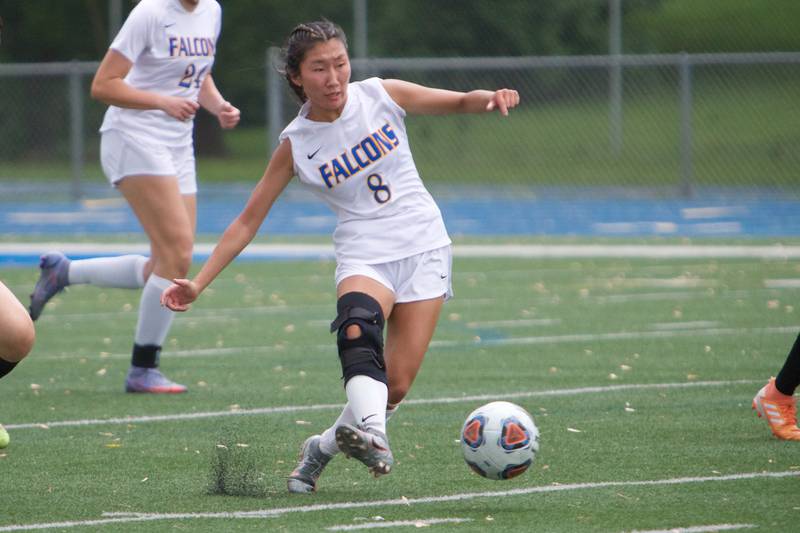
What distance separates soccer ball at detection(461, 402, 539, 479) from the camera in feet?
17.9

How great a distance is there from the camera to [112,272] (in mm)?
8844

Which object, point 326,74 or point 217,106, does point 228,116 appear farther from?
point 326,74

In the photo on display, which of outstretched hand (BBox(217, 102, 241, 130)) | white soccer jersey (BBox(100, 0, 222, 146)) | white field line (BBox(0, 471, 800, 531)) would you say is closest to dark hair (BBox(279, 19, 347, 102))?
white field line (BBox(0, 471, 800, 531))

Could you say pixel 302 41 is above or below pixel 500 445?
above

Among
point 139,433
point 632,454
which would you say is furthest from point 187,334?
point 632,454

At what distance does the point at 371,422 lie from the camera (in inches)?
209

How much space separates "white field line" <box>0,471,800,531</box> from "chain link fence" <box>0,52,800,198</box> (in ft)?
51.8

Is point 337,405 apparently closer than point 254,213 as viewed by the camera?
No

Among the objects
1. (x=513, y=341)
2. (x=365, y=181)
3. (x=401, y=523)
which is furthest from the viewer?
(x=513, y=341)

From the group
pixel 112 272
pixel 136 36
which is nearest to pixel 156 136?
pixel 136 36

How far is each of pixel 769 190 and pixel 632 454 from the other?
1727 centimetres

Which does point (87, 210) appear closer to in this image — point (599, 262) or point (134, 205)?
point (599, 262)

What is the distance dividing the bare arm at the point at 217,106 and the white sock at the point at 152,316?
0.95m

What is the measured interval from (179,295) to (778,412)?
2637 mm
